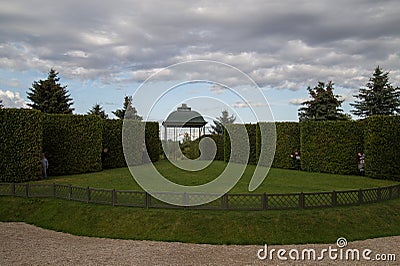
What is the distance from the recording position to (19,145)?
1550 cm

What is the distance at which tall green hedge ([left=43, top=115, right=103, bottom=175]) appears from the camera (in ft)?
60.2

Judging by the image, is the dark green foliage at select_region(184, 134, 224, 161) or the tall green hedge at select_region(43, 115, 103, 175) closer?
the tall green hedge at select_region(43, 115, 103, 175)

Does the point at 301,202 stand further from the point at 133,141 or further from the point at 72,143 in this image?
the point at 133,141

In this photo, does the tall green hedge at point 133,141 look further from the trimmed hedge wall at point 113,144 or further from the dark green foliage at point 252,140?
the dark green foliage at point 252,140

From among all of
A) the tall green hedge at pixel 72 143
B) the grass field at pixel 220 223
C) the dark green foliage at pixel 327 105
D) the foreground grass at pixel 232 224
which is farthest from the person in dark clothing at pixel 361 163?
the dark green foliage at pixel 327 105

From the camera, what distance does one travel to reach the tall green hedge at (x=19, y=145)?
15.3 meters

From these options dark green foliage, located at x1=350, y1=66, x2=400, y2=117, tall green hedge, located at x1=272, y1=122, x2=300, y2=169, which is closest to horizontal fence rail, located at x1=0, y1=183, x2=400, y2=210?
tall green hedge, located at x1=272, y1=122, x2=300, y2=169

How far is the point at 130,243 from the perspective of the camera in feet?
29.7

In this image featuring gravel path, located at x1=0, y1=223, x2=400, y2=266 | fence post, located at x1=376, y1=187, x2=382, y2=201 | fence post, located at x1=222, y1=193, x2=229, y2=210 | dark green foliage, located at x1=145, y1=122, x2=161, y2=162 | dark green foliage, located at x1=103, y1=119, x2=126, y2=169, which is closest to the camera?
gravel path, located at x1=0, y1=223, x2=400, y2=266

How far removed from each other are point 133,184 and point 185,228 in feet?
19.7

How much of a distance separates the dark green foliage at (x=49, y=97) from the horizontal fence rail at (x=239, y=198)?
95.6 feet

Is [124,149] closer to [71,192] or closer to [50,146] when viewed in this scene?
[50,146]

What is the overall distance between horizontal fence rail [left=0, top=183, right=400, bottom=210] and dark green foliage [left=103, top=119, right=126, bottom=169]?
10172 millimetres

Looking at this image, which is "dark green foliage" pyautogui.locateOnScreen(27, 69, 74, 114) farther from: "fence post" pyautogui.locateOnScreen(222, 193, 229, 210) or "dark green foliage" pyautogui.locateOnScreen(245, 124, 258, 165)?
"fence post" pyautogui.locateOnScreen(222, 193, 229, 210)
